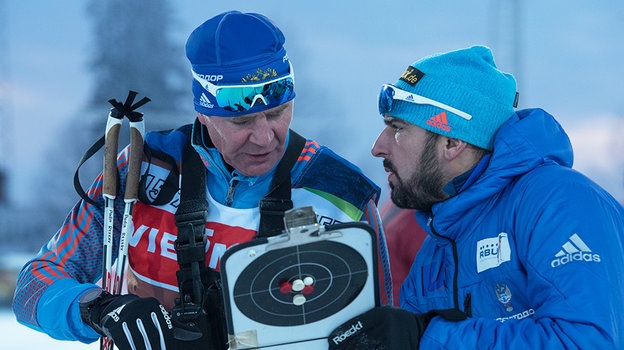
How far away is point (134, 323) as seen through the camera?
1208 mm

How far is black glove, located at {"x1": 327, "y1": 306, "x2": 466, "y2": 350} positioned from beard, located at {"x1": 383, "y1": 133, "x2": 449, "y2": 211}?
0.41 meters

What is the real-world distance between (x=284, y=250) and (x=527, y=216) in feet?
1.55

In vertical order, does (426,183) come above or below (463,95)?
below

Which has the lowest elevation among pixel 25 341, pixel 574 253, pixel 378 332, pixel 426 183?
pixel 25 341

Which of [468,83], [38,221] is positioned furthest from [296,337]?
[38,221]

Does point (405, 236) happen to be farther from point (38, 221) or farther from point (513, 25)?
point (38, 221)

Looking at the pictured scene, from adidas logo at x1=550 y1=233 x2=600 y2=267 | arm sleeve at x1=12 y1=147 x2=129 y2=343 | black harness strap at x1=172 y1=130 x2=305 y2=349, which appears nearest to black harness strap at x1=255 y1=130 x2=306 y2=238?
black harness strap at x1=172 y1=130 x2=305 y2=349

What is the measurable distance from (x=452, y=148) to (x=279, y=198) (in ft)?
1.41

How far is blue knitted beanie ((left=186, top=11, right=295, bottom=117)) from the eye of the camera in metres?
1.36

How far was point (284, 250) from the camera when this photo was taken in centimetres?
103

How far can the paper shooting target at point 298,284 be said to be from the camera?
1.03 meters

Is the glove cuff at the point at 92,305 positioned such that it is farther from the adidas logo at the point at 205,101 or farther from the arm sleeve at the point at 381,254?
the arm sleeve at the point at 381,254

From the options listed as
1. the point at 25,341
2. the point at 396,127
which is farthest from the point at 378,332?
the point at 25,341

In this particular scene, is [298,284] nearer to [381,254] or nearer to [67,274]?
[381,254]
